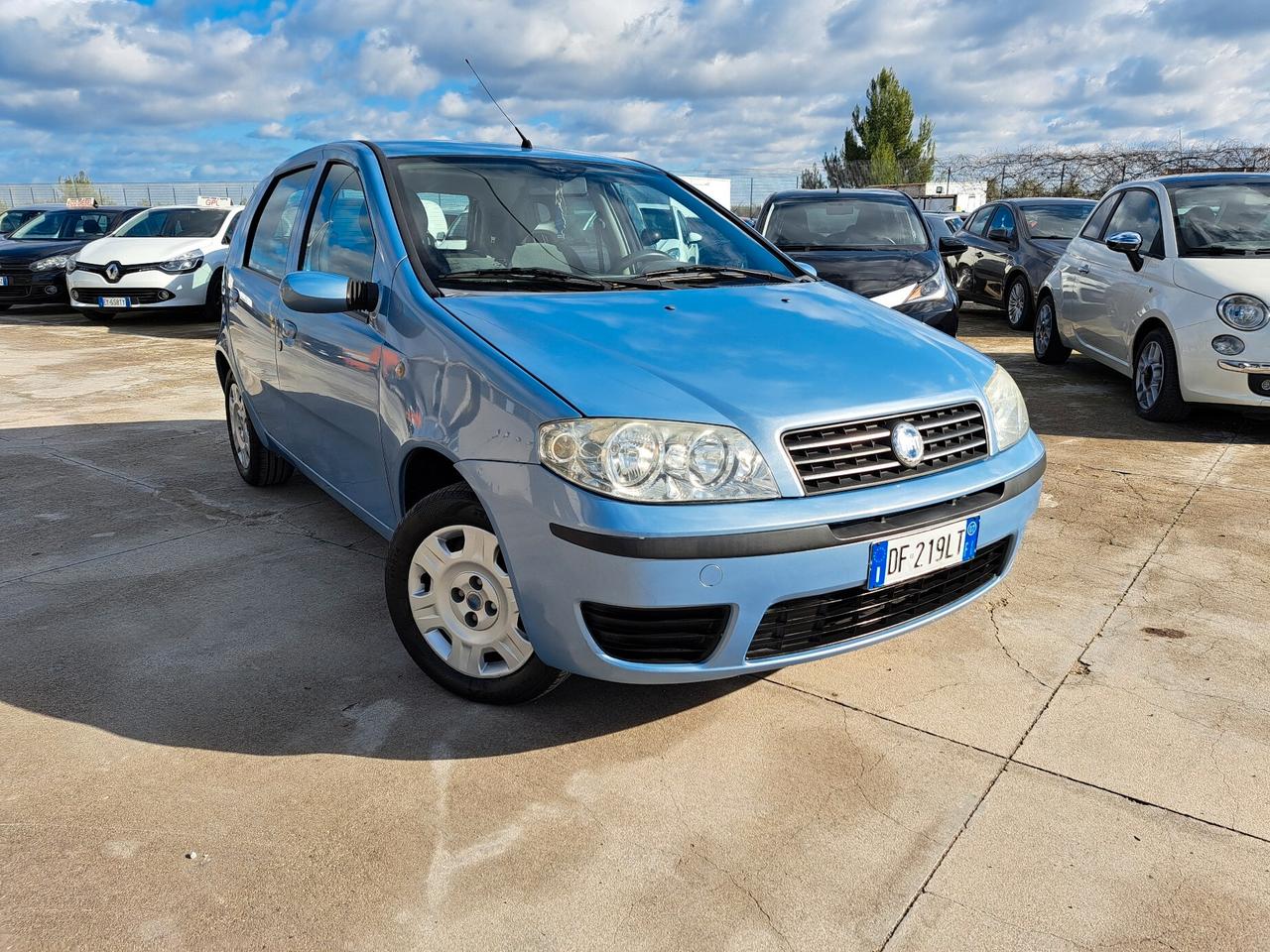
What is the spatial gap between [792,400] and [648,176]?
1.89 meters

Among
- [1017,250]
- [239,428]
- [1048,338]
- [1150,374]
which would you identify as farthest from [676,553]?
[1017,250]

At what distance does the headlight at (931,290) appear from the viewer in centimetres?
730

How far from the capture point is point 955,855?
228 centimetres

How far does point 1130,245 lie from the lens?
21.7 feet

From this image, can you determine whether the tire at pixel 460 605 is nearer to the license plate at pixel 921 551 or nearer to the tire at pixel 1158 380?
the license plate at pixel 921 551

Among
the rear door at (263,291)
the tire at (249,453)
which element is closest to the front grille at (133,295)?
the tire at (249,453)

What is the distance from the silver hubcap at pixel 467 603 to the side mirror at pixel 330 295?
0.80 metres

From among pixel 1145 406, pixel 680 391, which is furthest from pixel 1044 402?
pixel 680 391

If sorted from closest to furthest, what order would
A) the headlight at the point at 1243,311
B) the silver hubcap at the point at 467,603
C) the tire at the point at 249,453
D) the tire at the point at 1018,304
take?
the silver hubcap at the point at 467,603 < the tire at the point at 249,453 < the headlight at the point at 1243,311 < the tire at the point at 1018,304

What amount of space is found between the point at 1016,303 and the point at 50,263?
1283 cm

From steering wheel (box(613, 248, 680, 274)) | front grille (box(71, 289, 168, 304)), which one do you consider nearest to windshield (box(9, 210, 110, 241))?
front grille (box(71, 289, 168, 304))

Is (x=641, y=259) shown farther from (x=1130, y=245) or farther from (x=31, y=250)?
(x=31, y=250)

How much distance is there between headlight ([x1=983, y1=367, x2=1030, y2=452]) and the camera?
2.93m

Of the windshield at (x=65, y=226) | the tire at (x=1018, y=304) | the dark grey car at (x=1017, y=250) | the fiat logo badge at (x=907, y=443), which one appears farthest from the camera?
the windshield at (x=65, y=226)
